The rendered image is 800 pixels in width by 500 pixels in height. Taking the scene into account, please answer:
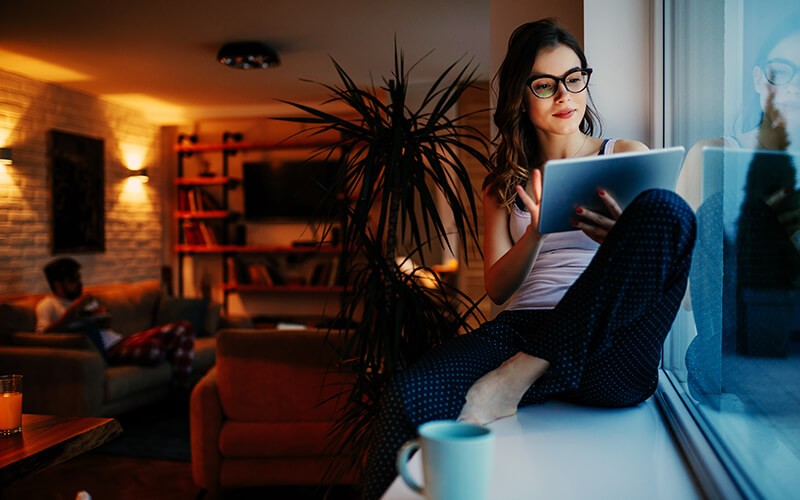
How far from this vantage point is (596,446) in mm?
1122

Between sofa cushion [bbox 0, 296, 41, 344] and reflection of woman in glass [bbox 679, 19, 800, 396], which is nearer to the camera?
reflection of woman in glass [bbox 679, 19, 800, 396]

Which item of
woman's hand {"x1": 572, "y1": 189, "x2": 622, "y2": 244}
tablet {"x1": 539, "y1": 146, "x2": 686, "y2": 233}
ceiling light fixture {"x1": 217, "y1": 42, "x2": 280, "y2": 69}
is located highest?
ceiling light fixture {"x1": 217, "y1": 42, "x2": 280, "y2": 69}

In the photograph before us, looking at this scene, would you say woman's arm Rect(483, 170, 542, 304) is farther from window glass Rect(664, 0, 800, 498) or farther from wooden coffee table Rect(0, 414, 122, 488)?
wooden coffee table Rect(0, 414, 122, 488)

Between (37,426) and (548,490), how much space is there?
189 centimetres

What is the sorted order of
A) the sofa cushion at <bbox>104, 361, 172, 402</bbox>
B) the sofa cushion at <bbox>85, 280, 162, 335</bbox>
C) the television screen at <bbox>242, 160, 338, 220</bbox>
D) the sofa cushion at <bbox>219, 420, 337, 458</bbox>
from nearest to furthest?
the sofa cushion at <bbox>219, 420, 337, 458</bbox>
the sofa cushion at <bbox>104, 361, 172, 402</bbox>
the sofa cushion at <bbox>85, 280, 162, 335</bbox>
the television screen at <bbox>242, 160, 338, 220</bbox>

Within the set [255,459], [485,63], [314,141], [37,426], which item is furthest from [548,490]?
[314,141]

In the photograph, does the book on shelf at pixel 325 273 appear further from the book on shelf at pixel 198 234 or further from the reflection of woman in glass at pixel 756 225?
the reflection of woman in glass at pixel 756 225

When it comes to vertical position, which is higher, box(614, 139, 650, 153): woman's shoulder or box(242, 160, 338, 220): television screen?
box(242, 160, 338, 220): television screen

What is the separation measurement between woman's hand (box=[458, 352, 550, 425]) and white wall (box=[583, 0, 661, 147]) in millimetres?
935

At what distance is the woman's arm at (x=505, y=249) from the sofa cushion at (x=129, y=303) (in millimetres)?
4231

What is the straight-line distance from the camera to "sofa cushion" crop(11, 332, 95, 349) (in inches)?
147

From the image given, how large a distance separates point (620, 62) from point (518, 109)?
48 centimetres

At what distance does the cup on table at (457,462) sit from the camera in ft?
2.38

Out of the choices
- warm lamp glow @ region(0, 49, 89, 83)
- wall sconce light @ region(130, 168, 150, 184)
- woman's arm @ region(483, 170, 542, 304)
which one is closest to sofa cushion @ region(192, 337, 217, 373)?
wall sconce light @ region(130, 168, 150, 184)
